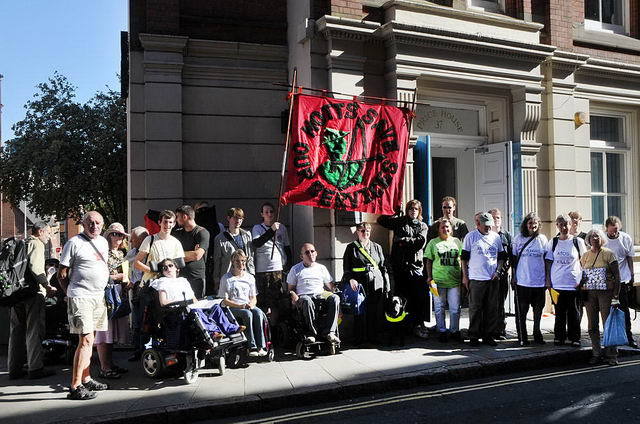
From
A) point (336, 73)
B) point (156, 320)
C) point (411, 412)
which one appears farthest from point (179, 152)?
point (411, 412)

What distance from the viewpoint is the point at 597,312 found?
7957 mm

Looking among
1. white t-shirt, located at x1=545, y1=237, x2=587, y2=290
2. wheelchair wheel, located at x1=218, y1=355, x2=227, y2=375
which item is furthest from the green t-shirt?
wheelchair wheel, located at x1=218, y1=355, x2=227, y2=375

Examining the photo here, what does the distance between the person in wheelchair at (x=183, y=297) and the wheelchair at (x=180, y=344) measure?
0.07 metres

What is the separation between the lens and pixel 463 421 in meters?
5.61

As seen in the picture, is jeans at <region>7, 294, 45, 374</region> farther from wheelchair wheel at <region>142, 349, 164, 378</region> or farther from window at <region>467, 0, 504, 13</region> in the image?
window at <region>467, 0, 504, 13</region>

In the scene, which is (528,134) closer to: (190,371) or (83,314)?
(190,371)

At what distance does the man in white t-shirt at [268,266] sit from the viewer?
346 inches

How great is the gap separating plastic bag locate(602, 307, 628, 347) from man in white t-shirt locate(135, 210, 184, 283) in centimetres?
549

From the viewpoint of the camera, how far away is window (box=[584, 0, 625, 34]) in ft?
42.5

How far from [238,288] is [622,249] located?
5.60m

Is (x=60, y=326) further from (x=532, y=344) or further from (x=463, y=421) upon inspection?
(x=532, y=344)

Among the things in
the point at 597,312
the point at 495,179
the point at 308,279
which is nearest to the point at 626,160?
the point at 495,179

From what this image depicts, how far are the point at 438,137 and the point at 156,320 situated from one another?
6246 millimetres

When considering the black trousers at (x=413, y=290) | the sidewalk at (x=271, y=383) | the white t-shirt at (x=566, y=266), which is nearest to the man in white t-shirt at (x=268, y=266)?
the sidewalk at (x=271, y=383)
